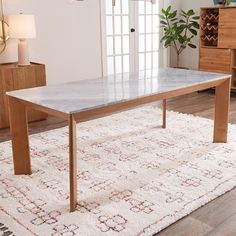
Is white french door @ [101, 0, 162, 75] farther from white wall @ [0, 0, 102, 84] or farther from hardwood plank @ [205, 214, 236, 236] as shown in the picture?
hardwood plank @ [205, 214, 236, 236]

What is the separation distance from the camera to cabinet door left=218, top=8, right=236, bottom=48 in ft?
15.4

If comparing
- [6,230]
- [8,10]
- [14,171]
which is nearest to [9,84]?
[8,10]

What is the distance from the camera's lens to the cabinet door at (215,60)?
4.86 metres

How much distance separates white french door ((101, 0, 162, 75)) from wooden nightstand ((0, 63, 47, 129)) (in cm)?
154

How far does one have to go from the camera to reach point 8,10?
155 inches

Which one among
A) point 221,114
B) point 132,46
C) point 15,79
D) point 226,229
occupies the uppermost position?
point 132,46

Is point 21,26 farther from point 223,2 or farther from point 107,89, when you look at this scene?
point 223,2

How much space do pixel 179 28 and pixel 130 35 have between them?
771 mm

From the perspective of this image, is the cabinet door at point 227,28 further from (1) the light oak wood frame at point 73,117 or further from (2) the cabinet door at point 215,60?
(1) the light oak wood frame at point 73,117

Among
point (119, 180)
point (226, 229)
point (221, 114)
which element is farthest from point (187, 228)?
point (221, 114)

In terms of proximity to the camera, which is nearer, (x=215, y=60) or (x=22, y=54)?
(x=22, y=54)

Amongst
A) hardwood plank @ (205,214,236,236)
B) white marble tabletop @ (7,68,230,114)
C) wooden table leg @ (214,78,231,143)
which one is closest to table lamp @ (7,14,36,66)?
white marble tabletop @ (7,68,230,114)

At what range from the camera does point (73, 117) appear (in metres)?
1.89

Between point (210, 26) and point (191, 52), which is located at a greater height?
point (210, 26)
